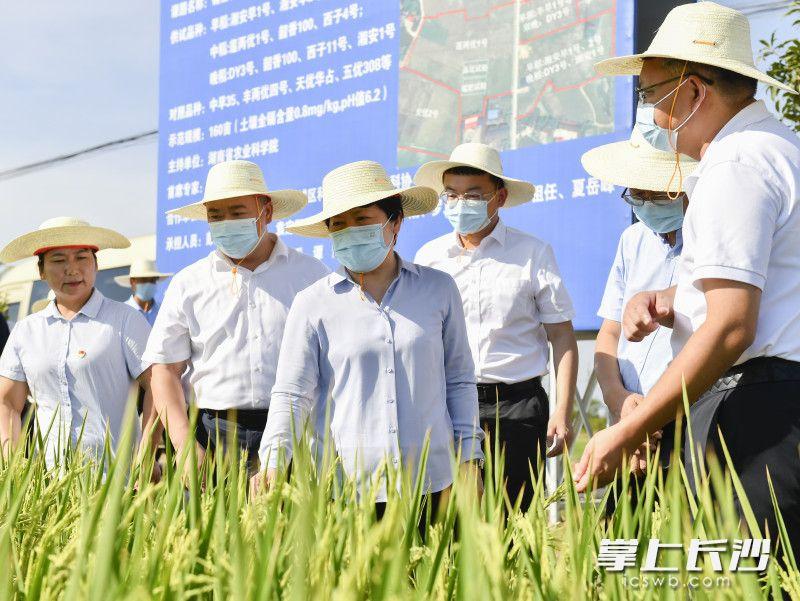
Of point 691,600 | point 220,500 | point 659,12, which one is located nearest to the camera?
point 691,600

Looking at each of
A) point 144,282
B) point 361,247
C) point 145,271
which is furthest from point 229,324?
point 144,282

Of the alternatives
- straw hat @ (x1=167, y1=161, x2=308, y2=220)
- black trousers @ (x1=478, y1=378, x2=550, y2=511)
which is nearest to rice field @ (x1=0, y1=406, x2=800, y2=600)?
black trousers @ (x1=478, y1=378, x2=550, y2=511)

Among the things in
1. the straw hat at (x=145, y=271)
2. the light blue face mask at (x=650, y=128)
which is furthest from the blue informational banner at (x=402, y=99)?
the light blue face mask at (x=650, y=128)

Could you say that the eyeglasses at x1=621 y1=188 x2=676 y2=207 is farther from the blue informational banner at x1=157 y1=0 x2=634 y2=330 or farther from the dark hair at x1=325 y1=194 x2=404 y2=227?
the blue informational banner at x1=157 y1=0 x2=634 y2=330

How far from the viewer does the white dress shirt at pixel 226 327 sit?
328cm

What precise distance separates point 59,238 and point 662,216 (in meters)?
2.45

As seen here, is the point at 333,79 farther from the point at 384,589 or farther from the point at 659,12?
the point at 384,589

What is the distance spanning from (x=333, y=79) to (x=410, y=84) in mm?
752

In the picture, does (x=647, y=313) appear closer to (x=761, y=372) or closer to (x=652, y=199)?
(x=761, y=372)

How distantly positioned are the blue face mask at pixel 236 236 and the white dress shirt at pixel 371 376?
0.72m

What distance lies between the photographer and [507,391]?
3414 millimetres

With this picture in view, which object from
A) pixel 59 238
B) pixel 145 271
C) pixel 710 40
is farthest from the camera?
pixel 145 271

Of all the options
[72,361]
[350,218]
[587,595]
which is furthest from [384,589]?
[72,361]

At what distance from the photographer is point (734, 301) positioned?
5.64 ft
